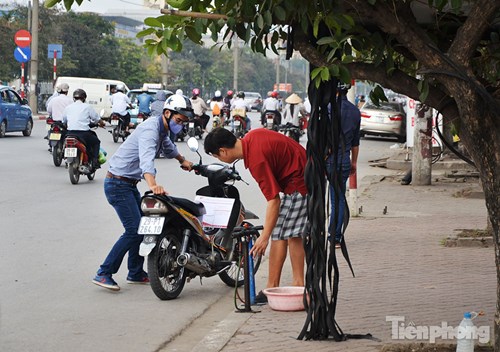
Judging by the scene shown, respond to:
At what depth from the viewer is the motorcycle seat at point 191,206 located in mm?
9609

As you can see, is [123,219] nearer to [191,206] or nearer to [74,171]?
[191,206]

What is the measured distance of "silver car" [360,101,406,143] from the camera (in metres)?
39.4

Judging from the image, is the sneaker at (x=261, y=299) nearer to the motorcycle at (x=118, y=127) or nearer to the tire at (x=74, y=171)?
the tire at (x=74, y=171)

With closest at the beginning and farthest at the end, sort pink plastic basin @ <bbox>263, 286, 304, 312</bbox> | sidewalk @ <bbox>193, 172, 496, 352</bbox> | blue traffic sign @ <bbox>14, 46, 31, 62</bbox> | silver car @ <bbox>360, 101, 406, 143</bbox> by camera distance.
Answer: sidewalk @ <bbox>193, 172, 496, 352</bbox>
pink plastic basin @ <bbox>263, 286, 304, 312</bbox>
silver car @ <bbox>360, 101, 406, 143</bbox>
blue traffic sign @ <bbox>14, 46, 31, 62</bbox>

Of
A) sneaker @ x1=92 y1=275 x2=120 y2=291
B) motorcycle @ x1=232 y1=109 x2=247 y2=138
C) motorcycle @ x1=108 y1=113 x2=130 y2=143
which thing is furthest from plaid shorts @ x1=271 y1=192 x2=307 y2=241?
motorcycle @ x1=232 y1=109 x2=247 y2=138

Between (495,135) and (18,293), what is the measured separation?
5021 millimetres

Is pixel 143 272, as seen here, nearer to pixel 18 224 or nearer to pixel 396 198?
pixel 18 224

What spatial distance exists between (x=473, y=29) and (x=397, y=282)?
4.08m

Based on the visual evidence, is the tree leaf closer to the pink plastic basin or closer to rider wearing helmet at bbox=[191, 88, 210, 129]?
the pink plastic basin

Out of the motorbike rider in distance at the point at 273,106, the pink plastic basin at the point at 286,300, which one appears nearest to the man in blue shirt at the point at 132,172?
the pink plastic basin at the point at 286,300

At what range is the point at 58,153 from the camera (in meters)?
23.0

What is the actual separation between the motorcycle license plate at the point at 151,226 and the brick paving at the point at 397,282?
1.20 metres

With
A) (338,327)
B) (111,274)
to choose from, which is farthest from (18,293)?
(338,327)

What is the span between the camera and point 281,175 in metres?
8.87
